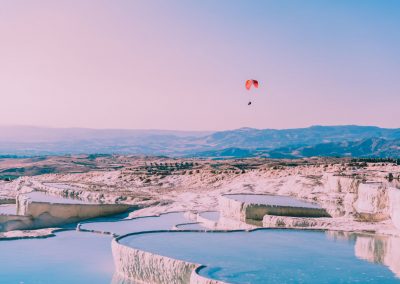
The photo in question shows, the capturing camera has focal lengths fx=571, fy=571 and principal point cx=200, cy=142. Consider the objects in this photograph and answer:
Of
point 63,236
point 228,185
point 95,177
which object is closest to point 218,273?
point 63,236

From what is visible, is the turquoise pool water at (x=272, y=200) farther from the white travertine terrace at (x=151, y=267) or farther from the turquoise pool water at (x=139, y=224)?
the white travertine terrace at (x=151, y=267)

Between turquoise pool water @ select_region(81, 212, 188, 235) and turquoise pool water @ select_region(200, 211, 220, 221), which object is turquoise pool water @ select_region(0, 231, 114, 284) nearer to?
turquoise pool water @ select_region(81, 212, 188, 235)

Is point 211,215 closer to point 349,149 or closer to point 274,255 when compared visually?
point 274,255

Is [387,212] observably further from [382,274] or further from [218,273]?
[218,273]

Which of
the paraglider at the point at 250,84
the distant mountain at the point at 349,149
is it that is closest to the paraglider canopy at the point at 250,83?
the paraglider at the point at 250,84

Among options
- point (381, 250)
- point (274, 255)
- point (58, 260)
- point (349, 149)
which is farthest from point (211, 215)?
point (349, 149)

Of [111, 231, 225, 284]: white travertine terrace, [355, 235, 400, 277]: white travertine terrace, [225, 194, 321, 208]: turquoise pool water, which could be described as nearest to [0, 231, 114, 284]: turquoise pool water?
[111, 231, 225, 284]: white travertine terrace
